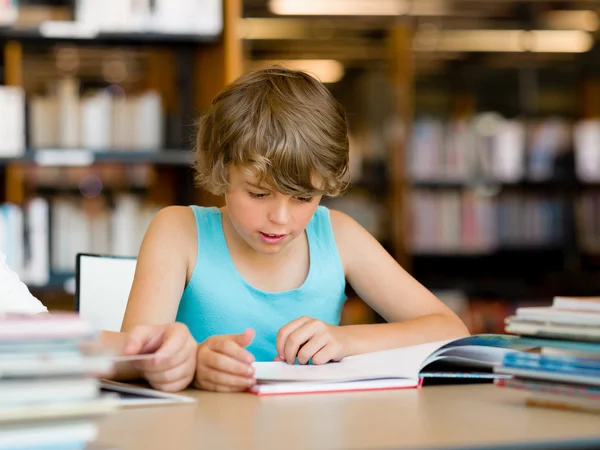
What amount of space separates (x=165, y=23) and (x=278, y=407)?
8.24ft

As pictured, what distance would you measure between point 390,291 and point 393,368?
53 centimetres

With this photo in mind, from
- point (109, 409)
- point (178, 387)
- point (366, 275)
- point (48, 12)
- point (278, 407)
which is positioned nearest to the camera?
point (109, 409)

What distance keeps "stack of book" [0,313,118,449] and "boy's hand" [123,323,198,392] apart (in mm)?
341

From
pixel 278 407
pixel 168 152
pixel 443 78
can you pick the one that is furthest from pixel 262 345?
pixel 443 78

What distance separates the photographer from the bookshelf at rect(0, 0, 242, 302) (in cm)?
319

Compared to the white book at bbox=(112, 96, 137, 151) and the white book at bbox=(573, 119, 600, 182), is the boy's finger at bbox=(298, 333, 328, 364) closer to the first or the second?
the white book at bbox=(112, 96, 137, 151)

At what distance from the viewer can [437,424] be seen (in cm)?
84

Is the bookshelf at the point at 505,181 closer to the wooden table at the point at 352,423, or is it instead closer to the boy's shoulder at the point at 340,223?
the boy's shoulder at the point at 340,223

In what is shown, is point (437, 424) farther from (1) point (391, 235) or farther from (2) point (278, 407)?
(1) point (391, 235)

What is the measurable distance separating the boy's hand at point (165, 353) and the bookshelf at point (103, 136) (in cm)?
214

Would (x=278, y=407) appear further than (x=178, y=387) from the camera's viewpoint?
No

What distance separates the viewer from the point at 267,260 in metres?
1.64

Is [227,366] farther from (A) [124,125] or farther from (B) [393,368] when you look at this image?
(A) [124,125]

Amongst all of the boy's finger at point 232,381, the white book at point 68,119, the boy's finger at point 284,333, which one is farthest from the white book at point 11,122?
the boy's finger at point 232,381
